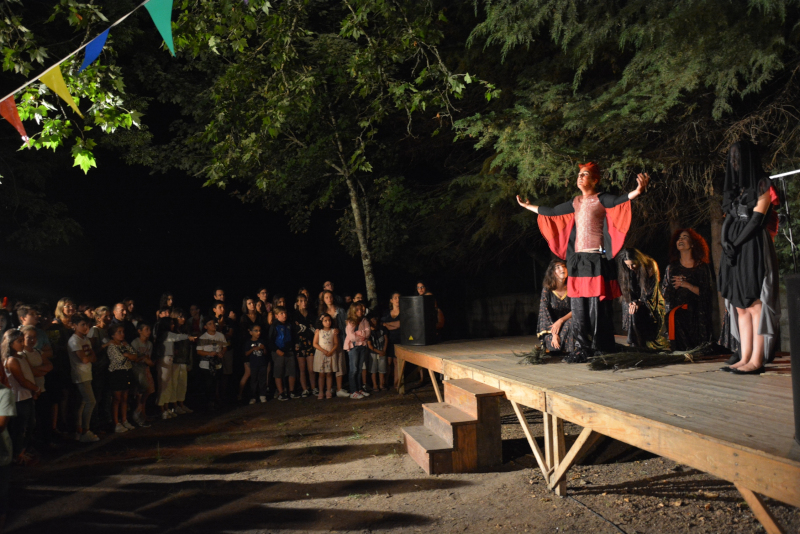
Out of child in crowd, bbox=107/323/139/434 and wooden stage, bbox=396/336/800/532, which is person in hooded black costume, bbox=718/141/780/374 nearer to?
wooden stage, bbox=396/336/800/532

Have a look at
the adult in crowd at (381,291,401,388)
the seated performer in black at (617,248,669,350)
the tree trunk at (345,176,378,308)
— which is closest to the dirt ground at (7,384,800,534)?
the seated performer in black at (617,248,669,350)

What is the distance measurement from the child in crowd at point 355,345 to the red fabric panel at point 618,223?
4349mm

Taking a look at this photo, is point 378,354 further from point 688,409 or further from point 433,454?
point 688,409

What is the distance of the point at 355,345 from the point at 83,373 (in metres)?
3.50

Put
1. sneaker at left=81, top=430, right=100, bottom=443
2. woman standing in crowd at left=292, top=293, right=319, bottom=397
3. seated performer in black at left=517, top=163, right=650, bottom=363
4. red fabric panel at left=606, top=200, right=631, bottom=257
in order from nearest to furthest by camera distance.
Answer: red fabric panel at left=606, top=200, right=631, bottom=257
seated performer in black at left=517, top=163, right=650, bottom=363
sneaker at left=81, top=430, right=100, bottom=443
woman standing in crowd at left=292, top=293, right=319, bottom=397

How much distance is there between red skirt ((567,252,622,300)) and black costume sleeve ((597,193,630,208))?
16.6 inches

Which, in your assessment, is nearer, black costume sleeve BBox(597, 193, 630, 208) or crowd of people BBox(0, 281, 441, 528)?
black costume sleeve BBox(597, 193, 630, 208)

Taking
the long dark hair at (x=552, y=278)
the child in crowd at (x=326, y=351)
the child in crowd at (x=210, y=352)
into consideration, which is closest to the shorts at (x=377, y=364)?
the child in crowd at (x=326, y=351)

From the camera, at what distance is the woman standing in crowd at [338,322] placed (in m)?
8.40

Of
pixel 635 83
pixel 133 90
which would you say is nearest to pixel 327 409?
pixel 635 83

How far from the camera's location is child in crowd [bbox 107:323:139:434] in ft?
20.8

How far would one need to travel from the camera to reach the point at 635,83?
6965mm

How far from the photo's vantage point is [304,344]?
838 cm

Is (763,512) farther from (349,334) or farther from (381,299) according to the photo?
(381,299)
